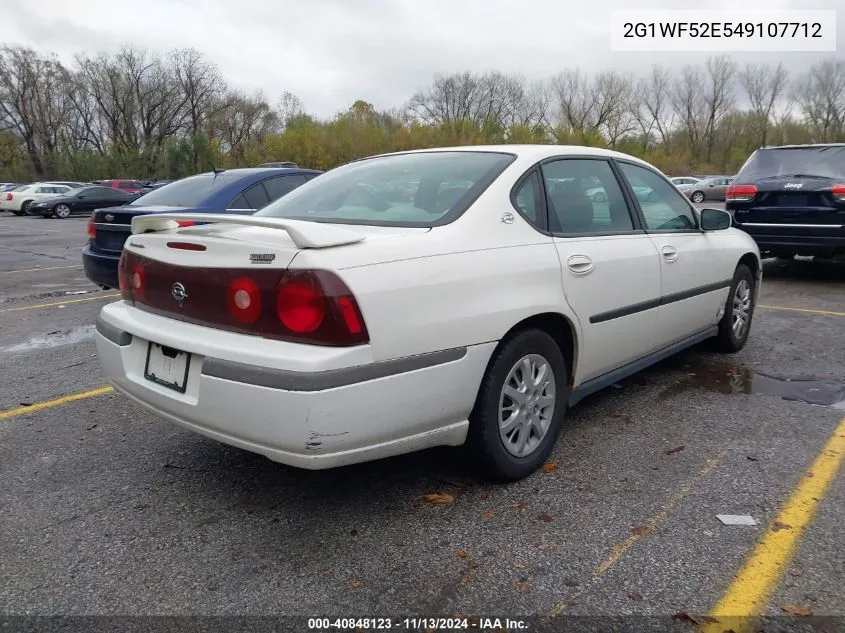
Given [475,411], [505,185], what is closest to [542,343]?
[475,411]

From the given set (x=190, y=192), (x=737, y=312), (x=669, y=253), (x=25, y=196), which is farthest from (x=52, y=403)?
(x=25, y=196)

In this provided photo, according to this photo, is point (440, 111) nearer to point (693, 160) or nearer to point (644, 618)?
point (693, 160)

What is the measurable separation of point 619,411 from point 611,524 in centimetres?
142

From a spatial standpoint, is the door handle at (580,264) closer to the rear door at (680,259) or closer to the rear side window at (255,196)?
the rear door at (680,259)

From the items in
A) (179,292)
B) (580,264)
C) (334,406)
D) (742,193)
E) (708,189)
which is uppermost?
(708,189)

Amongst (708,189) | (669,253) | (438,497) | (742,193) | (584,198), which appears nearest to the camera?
(438,497)

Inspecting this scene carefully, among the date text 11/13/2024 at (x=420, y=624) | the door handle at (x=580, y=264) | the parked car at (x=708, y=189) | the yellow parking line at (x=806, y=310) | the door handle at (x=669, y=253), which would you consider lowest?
the date text 11/13/2024 at (x=420, y=624)

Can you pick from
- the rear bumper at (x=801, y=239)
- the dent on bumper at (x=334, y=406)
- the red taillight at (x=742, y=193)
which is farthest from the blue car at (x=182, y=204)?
the rear bumper at (x=801, y=239)

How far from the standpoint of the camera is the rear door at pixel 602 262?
131 inches

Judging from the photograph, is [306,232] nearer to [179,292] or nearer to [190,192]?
[179,292]

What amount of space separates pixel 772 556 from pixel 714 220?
8.77 ft

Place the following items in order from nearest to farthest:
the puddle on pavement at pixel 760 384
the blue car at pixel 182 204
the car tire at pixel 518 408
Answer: the car tire at pixel 518 408, the puddle on pavement at pixel 760 384, the blue car at pixel 182 204

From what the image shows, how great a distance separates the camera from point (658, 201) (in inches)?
170

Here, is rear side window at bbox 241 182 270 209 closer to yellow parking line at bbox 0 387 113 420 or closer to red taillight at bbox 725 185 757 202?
yellow parking line at bbox 0 387 113 420
